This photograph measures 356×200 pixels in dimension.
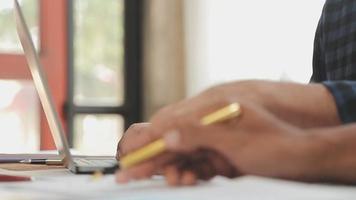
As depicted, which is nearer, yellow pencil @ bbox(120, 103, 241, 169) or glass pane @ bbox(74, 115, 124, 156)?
yellow pencil @ bbox(120, 103, 241, 169)

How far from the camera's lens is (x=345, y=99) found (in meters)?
0.54

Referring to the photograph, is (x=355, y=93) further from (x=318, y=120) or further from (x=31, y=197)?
(x=31, y=197)

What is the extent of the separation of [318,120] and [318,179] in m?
0.05

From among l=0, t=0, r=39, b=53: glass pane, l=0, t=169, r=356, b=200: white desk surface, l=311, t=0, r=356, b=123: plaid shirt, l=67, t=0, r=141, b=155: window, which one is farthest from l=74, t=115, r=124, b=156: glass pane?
l=0, t=169, r=356, b=200: white desk surface

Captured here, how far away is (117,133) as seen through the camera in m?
3.16

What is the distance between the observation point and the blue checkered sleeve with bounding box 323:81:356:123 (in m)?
0.54

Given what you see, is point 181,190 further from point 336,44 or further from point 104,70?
point 104,70

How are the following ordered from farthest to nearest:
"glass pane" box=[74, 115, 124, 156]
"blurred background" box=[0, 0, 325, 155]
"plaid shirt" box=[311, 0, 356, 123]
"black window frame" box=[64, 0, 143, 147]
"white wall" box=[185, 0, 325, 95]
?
1. "black window frame" box=[64, 0, 143, 147]
2. "glass pane" box=[74, 115, 124, 156]
3. "blurred background" box=[0, 0, 325, 155]
4. "white wall" box=[185, 0, 325, 95]
5. "plaid shirt" box=[311, 0, 356, 123]

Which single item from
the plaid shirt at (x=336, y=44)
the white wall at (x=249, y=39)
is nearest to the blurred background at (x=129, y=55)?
the white wall at (x=249, y=39)

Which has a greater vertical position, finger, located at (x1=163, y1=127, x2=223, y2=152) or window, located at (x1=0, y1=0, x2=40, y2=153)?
finger, located at (x1=163, y1=127, x2=223, y2=152)

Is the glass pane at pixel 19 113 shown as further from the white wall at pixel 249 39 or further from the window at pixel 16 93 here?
the white wall at pixel 249 39

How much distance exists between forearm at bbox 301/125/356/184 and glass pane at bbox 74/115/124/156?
2.52 metres

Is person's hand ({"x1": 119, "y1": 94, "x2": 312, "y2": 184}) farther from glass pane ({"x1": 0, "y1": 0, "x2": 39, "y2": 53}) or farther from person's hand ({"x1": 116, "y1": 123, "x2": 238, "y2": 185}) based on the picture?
glass pane ({"x1": 0, "y1": 0, "x2": 39, "y2": 53})

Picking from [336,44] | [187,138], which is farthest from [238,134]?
[336,44]
